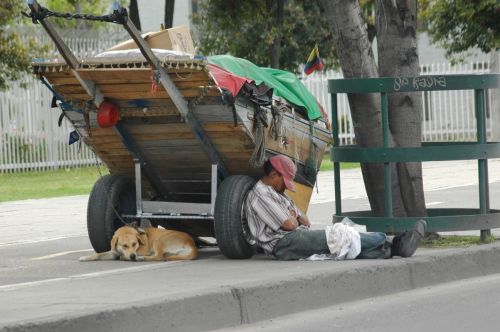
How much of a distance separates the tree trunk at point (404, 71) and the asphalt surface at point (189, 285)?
81 cm

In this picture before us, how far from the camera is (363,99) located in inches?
437

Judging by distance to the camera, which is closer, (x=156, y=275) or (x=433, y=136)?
(x=156, y=275)

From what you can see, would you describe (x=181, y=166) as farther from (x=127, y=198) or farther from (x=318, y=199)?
(x=318, y=199)

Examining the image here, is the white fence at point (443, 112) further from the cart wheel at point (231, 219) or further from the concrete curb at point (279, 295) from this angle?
the cart wheel at point (231, 219)

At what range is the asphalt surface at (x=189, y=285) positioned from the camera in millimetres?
7406

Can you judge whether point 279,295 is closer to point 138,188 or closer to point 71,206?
point 138,188

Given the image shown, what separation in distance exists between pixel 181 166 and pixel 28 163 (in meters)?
17.7

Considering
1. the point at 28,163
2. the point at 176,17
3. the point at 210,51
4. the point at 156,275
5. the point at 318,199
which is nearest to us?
the point at 156,275

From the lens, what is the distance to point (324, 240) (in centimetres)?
998

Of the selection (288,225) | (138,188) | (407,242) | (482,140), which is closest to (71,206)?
(138,188)

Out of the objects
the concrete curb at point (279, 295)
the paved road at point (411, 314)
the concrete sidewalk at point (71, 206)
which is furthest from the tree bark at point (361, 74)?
the concrete sidewalk at point (71, 206)

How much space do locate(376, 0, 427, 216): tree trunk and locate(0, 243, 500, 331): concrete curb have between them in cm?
89

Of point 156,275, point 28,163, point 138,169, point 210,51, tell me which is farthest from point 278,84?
point 210,51

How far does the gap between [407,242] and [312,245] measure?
781mm
